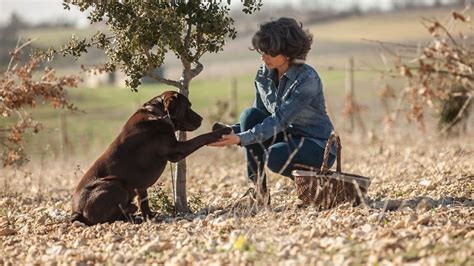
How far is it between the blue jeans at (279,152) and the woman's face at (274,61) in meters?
0.45

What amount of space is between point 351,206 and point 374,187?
1959 millimetres

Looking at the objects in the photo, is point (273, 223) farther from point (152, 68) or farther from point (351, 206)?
point (152, 68)

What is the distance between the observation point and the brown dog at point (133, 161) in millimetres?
7539

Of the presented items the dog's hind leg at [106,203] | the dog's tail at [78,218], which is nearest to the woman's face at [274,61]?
the dog's hind leg at [106,203]

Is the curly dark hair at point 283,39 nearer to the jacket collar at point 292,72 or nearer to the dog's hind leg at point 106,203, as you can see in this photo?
the jacket collar at point 292,72

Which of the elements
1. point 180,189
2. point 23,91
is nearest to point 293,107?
point 180,189

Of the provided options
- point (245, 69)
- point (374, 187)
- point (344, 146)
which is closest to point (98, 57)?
point (245, 69)

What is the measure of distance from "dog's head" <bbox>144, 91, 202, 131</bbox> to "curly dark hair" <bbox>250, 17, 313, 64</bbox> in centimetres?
78

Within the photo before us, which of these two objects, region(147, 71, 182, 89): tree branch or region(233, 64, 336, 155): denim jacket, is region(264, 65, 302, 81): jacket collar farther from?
region(147, 71, 182, 89): tree branch

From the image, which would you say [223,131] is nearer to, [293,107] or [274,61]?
[293,107]

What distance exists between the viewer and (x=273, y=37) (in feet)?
25.3

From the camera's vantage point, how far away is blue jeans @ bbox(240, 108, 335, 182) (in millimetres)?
7773

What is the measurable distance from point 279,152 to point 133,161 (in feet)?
4.01

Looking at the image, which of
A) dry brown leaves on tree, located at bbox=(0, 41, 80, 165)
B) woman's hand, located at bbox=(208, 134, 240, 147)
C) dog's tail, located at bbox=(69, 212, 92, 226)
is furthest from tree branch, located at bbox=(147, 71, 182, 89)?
dry brown leaves on tree, located at bbox=(0, 41, 80, 165)
